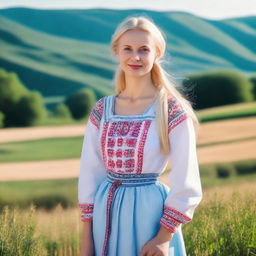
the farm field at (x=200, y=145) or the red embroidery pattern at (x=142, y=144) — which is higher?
the farm field at (x=200, y=145)

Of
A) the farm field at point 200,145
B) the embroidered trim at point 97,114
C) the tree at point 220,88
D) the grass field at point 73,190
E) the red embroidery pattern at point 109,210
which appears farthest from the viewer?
the tree at point 220,88

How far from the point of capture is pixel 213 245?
10.3 ft

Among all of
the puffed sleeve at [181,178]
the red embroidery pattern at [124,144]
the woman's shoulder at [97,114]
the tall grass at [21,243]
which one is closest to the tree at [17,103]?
the tall grass at [21,243]

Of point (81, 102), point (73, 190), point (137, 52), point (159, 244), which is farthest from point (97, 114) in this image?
point (81, 102)

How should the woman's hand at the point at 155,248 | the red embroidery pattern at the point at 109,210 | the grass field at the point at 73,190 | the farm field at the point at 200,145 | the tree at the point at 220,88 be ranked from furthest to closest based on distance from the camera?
the tree at the point at 220,88
the farm field at the point at 200,145
the grass field at the point at 73,190
the red embroidery pattern at the point at 109,210
the woman's hand at the point at 155,248

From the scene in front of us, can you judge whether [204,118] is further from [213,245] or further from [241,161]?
[213,245]

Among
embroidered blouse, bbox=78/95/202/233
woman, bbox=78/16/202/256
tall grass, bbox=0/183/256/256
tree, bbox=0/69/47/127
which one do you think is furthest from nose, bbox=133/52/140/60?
tree, bbox=0/69/47/127

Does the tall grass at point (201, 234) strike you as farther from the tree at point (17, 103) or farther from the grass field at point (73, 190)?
the tree at point (17, 103)

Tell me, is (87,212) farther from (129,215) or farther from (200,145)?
(200,145)

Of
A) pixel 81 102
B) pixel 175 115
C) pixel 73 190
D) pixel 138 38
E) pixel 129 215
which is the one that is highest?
pixel 81 102

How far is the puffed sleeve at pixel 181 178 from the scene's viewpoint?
6.11 ft

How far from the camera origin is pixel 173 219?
1868 millimetres

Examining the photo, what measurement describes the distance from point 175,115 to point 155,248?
440 mm

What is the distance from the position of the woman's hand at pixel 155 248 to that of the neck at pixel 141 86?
19.6 inches
